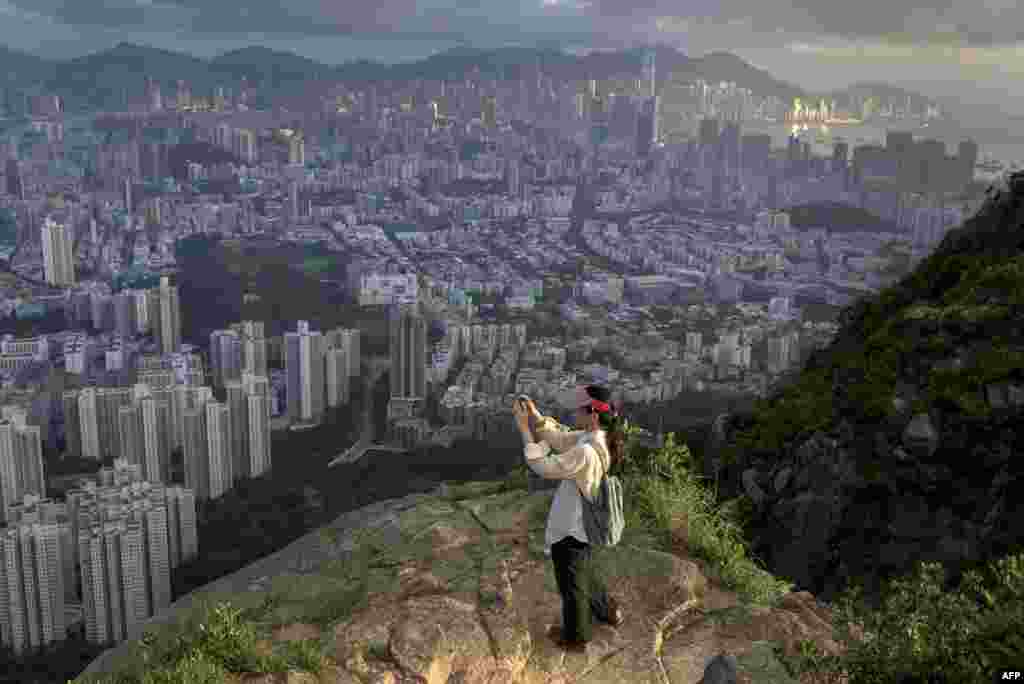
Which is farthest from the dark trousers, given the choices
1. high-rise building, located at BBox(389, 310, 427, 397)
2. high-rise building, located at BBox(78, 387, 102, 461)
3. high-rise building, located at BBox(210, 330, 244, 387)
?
high-rise building, located at BBox(210, 330, 244, 387)

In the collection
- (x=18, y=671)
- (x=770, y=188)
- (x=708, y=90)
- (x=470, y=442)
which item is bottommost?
(x=18, y=671)

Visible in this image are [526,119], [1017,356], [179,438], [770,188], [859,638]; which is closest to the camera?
[859,638]

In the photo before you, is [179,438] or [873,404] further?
[179,438]

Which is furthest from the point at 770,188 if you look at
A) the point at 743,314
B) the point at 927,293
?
the point at 927,293

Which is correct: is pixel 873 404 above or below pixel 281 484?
above

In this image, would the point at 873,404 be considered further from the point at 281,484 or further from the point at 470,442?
the point at 281,484

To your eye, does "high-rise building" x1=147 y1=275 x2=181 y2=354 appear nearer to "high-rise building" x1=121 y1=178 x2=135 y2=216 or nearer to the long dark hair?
"high-rise building" x1=121 y1=178 x2=135 y2=216
